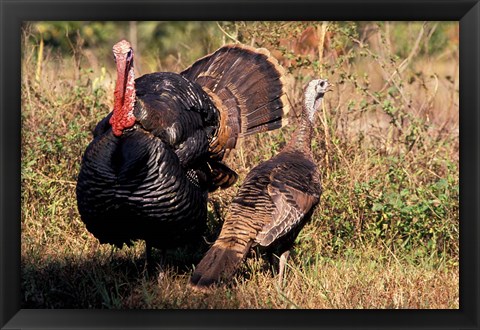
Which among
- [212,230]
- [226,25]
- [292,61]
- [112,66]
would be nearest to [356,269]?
[212,230]

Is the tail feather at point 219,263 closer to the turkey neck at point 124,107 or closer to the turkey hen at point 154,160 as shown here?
the turkey hen at point 154,160

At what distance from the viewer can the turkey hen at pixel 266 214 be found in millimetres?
5355

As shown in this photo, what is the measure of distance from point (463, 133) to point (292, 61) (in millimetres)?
3602

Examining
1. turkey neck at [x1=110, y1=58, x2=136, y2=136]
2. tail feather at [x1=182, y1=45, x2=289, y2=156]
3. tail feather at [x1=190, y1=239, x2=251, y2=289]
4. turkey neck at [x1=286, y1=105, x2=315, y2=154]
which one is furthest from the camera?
tail feather at [x1=182, y1=45, x2=289, y2=156]

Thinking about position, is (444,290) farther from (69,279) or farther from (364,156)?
(69,279)

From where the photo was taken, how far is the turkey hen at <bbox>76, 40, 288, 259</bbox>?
16.8ft

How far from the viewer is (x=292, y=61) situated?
786 cm

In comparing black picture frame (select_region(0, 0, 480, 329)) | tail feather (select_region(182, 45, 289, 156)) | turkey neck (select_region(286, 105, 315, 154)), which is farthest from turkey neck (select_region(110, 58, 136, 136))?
turkey neck (select_region(286, 105, 315, 154))

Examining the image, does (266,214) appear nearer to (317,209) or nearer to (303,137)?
(303,137)

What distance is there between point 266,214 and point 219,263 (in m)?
0.50

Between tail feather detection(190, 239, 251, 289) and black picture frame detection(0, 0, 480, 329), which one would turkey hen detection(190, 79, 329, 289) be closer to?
tail feather detection(190, 239, 251, 289)

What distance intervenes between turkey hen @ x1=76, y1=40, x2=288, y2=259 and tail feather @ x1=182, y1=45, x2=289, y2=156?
7 centimetres
